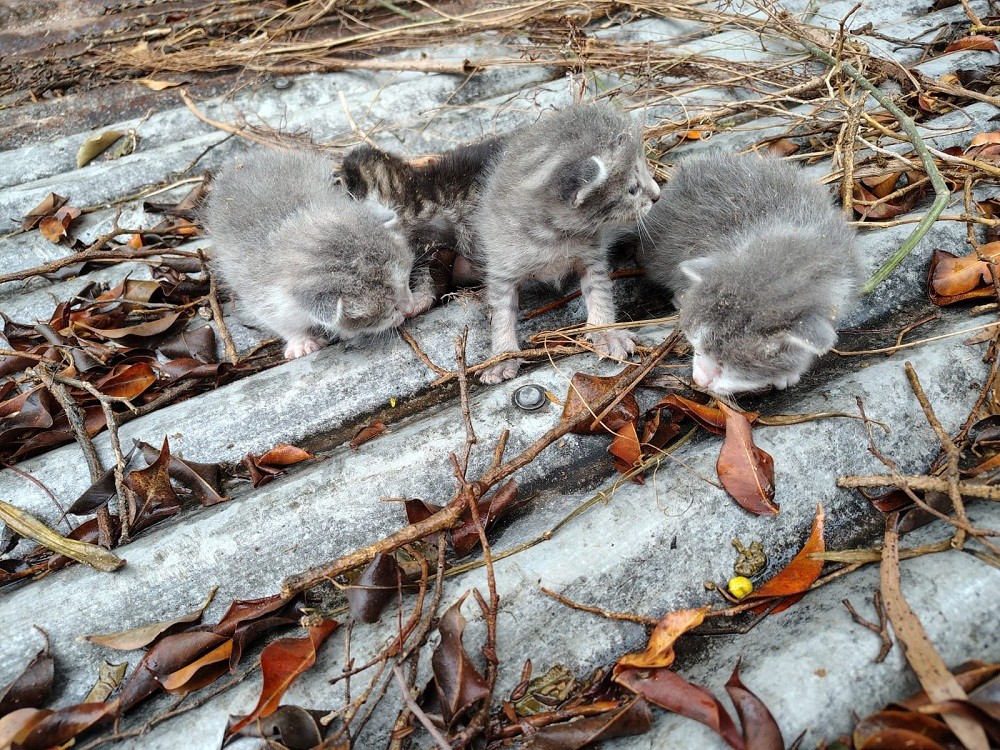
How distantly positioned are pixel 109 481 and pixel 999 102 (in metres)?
4.72

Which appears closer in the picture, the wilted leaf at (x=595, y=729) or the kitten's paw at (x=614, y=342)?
the wilted leaf at (x=595, y=729)

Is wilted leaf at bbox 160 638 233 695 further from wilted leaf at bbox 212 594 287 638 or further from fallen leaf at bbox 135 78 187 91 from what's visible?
fallen leaf at bbox 135 78 187 91

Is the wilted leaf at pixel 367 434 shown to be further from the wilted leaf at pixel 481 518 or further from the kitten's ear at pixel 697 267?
the kitten's ear at pixel 697 267

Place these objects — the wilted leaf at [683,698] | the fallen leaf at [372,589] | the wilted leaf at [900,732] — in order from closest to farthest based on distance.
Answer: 1. the wilted leaf at [900,732]
2. the wilted leaf at [683,698]
3. the fallen leaf at [372,589]

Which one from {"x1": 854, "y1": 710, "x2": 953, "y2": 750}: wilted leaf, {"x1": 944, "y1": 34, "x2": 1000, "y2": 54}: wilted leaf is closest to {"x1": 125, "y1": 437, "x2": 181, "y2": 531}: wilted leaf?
{"x1": 854, "y1": 710, "x2": 953, "y2": 750}: wilted leaf

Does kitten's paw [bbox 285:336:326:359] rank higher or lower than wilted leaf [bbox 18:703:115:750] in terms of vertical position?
higher

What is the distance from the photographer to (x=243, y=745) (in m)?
1.77

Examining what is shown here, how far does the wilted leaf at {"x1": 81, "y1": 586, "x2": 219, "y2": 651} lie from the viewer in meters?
2.06

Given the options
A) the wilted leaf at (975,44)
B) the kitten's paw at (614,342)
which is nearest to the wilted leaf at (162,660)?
the kitten's paw at (614,342)

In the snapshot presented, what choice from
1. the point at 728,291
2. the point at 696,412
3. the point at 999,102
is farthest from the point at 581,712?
the point at 999,102

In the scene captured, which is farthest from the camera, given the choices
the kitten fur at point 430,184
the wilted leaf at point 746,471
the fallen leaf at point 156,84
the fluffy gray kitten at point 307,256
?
the fallen leaf at point 156,84

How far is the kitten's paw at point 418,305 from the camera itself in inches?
126

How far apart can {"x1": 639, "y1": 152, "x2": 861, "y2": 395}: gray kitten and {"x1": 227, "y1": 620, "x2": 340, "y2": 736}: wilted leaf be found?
1.63m

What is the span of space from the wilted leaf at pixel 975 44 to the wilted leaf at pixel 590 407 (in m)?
3.65
